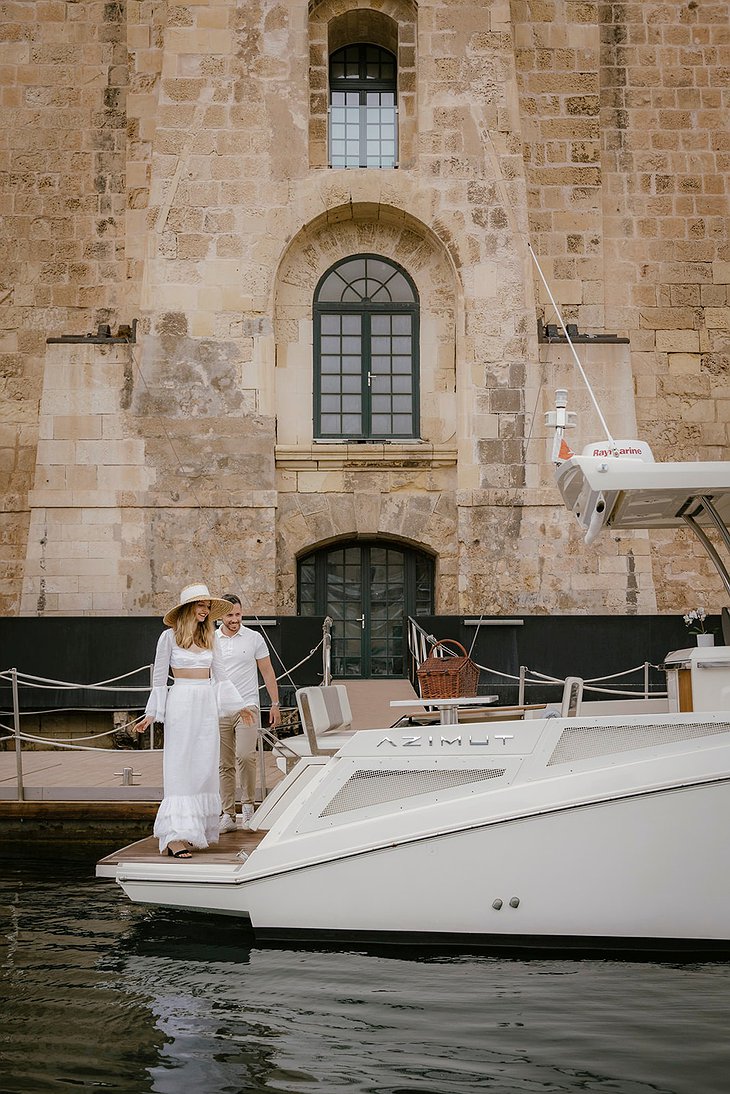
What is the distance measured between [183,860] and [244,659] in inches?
89.6

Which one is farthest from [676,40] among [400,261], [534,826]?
[534,826]

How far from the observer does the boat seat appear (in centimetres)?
809

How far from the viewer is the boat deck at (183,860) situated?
7391 mm

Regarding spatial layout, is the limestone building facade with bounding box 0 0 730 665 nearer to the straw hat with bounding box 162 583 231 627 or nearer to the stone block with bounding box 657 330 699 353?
the stone block with bounding box 657 330 699 353

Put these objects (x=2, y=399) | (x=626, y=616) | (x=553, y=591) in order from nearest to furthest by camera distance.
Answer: (x=626, y=616) → (x=553, y=591) → (x=2, y=399)

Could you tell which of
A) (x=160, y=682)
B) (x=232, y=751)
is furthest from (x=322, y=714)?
(x=160, y=682)

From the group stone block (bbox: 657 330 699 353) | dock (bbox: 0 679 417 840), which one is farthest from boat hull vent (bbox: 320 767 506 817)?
stone block (bbox: 657 330 699 353)

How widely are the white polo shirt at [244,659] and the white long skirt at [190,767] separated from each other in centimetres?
138

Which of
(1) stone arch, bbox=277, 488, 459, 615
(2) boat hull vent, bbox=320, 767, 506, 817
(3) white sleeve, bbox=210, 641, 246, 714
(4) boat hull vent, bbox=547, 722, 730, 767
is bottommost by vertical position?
(2) boat hull vent, bbox=320, 767, 506, 817

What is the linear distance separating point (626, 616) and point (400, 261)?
7096mm

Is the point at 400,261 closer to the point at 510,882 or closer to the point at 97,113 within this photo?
the point at 97,113

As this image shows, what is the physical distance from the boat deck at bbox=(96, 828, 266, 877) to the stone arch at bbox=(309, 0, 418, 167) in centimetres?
1366

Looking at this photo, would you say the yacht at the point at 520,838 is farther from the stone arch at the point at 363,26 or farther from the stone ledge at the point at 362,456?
the stone arch at the point at 363,26

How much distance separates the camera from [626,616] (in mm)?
15992
